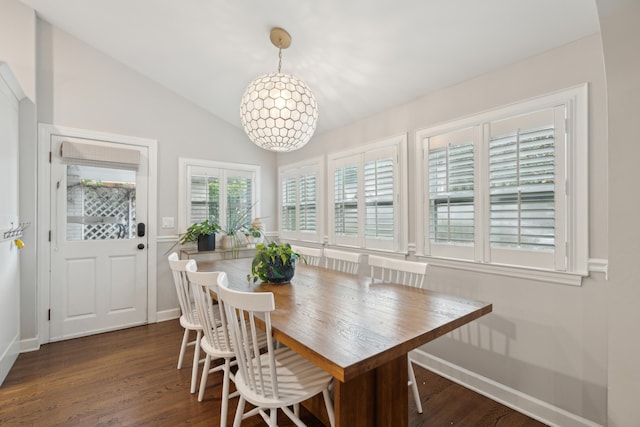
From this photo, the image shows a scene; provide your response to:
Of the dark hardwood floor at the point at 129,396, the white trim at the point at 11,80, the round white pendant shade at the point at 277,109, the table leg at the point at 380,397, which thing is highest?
the white trim at the point at 11,80

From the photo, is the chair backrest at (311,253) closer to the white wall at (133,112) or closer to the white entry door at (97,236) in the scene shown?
Answer: the white wall at (133,112)

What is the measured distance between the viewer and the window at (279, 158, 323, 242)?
152 inches

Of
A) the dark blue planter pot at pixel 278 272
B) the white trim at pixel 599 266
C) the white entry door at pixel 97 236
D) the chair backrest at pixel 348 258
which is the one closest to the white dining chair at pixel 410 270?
the chair backrest at pixel 348 258

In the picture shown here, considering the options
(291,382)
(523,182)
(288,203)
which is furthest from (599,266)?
(288,203)

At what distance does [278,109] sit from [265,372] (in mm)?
1516

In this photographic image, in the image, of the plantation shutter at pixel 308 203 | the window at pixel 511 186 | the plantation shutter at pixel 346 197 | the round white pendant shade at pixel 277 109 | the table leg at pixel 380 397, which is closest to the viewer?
the table leg at pixel 380 397

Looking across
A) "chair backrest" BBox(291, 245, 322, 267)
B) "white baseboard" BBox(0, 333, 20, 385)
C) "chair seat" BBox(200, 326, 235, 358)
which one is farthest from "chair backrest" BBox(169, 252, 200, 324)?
"white baseboard" BBox(0, 333, 20, 385)

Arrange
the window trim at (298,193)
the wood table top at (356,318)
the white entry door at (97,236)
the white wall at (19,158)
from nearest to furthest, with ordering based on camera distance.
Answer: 1. the wood table top at (356,318)
2. the white wall at (19,158)
3. the white entry door at (97,236)
4. the window trim at (298,193)

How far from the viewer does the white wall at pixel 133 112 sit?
2.95m

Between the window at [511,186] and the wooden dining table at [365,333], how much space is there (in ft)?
2.26

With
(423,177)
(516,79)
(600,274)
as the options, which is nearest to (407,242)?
(423,177)

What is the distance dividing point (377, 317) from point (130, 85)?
12.1 feet

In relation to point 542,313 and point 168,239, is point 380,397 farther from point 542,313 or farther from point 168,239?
point 168,239

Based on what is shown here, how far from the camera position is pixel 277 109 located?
1887 mm
